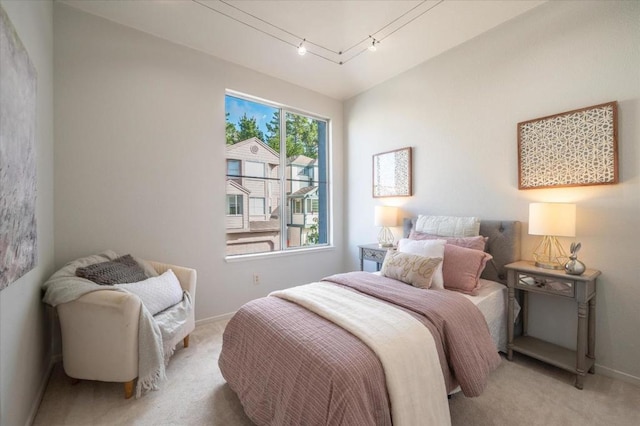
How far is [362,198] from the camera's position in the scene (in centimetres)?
394

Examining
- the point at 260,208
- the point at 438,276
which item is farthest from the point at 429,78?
the point at 260,208

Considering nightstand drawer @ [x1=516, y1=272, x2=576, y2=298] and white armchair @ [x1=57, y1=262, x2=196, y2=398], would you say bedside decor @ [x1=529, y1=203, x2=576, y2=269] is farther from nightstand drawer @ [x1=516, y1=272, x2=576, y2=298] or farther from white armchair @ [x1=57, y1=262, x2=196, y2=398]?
white armchair @ [x1=57, y1=262, x2=196, y2=398]

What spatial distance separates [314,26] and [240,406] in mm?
3196

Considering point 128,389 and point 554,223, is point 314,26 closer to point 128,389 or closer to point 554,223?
point 554,223

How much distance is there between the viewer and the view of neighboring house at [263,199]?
3273 mm

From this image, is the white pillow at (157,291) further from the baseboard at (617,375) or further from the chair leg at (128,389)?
the baseboard at (617,375)

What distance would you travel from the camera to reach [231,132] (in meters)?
3.24

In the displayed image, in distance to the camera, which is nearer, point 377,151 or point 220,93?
point 220,93

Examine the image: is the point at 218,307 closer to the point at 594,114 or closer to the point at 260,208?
the point at 260,208

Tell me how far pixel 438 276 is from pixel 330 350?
1.23 m

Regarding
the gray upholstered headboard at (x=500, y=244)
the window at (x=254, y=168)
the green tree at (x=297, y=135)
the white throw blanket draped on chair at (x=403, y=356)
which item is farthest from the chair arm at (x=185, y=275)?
the gray upholstered headboard at (x=500, y=244)

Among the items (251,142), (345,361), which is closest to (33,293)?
(345,361)

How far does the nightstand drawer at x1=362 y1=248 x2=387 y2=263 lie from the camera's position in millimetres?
3145

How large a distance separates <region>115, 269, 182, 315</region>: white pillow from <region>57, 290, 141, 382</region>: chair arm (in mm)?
158
